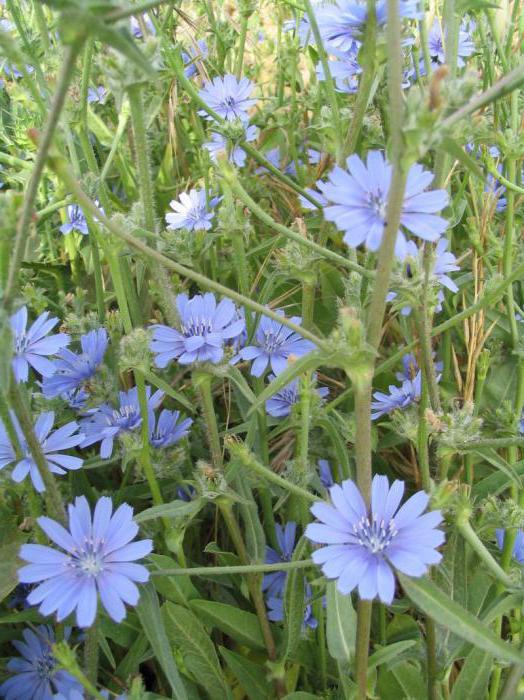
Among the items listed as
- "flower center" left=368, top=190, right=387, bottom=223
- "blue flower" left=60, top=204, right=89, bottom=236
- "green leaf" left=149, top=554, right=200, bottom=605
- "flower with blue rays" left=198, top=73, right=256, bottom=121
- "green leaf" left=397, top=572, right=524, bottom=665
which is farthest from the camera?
"flower with blue rays" left=198, top=73, right=256, bottom=121

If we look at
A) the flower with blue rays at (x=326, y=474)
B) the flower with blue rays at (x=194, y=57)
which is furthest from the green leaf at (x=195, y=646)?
the flower with blue rays at (x=194, y=57)

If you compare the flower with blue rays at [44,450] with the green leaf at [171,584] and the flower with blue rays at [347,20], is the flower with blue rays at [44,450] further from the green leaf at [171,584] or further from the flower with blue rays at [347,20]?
the flower with blue rays at [347,20]

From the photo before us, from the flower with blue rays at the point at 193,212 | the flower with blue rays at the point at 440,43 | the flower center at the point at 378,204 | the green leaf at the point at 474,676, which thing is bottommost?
the green leaf at the point at 474,676

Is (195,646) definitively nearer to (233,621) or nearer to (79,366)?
(233,621)

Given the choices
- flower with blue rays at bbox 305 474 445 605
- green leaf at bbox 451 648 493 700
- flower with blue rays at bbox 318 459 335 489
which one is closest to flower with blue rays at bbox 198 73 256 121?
→ flower with blue rays at bbox 318 459 335 489

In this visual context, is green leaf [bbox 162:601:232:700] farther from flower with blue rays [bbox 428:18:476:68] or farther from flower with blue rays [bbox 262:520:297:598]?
flower with blue rays [bbox 428:18:476:68]

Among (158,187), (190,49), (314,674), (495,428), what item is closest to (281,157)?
(158,187)
